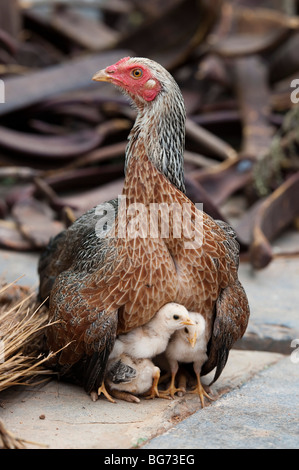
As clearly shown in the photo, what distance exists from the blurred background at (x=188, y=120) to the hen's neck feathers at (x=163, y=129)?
6.07ft

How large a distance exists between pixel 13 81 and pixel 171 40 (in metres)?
1.67

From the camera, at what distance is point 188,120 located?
665cm

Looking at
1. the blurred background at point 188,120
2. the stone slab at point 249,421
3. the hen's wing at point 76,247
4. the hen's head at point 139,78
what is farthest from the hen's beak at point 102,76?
the blurred background at point 188,120

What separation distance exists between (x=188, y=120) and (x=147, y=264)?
3.81 metres

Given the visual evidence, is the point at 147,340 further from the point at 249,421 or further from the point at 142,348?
the point at 249,421

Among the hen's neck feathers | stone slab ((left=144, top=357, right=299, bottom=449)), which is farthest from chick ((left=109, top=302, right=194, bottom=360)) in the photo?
the hen's neck feathers

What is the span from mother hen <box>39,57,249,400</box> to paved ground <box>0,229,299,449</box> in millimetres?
153

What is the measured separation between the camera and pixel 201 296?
312 cm

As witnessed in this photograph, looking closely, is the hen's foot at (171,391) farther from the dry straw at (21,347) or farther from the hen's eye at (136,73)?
the hen's eye at (136,73)

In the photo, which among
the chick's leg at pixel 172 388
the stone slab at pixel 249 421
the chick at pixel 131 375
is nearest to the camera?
the stone slab at pixel 249 421

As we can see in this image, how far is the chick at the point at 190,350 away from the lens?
3.07 m

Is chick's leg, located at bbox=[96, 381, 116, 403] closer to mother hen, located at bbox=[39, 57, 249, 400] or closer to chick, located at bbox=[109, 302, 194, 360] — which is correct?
mother hen, located at bbox=[39, 57, 249, 400]

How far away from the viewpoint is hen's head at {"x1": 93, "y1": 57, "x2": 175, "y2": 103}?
313cm
